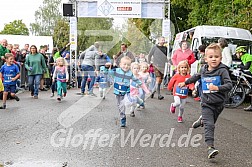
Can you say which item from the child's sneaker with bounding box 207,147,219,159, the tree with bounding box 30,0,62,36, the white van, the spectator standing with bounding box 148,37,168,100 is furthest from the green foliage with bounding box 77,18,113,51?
the child's sneaker with bounding box 207,147,219,159

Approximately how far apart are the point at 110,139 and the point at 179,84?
1.54 metres

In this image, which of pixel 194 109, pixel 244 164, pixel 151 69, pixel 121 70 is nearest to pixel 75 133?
pixel 121 70

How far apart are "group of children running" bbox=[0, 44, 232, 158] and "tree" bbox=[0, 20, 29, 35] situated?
97640 millimetres

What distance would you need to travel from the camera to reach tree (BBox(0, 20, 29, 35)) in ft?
355

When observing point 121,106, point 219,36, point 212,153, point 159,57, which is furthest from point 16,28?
point 212,153

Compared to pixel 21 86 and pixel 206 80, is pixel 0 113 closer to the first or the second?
pixel 206 80

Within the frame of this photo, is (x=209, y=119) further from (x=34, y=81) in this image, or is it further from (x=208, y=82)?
(x=34, y=81)

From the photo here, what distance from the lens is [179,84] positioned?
6.78 metres

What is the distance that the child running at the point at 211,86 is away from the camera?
20.0 feet

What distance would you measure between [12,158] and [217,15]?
19295 mm

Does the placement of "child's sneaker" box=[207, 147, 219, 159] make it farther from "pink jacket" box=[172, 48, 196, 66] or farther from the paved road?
"pink jacket" box=[172, 48, 196, 66]

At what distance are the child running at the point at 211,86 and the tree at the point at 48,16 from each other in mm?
81392

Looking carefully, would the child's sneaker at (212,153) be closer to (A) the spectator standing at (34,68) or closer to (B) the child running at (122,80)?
(B) the child running at (122,80)

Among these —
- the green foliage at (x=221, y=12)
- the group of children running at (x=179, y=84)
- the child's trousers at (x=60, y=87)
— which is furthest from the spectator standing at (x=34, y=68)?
the green foliage at (x=221, y=12)
